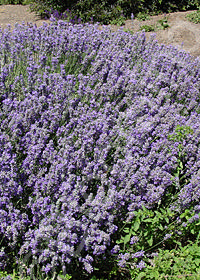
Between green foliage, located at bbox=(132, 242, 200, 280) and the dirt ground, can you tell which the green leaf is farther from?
the dirt ground

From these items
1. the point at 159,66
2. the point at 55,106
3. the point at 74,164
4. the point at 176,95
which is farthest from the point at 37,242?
the point at 159,66

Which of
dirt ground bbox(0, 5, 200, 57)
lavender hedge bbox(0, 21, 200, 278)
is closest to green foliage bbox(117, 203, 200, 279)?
lavender hedge bbox(0, 21, 200, 278)

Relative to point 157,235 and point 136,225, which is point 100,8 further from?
point 136,225

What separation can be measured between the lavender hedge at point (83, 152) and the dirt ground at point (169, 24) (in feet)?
8.21

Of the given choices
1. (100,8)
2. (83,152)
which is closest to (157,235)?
(83,152)

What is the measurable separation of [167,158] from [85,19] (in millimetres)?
5521

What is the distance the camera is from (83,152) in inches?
108

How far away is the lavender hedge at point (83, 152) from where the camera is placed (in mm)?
2352

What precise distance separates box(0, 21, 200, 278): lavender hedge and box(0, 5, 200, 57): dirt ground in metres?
2.50

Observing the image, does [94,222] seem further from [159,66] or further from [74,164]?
[159,66]

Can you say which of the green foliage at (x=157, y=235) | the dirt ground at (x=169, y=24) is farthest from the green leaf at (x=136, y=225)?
the dirt ground at (x=169, y=24)

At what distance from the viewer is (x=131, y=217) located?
2.56 m

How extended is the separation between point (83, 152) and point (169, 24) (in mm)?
5992

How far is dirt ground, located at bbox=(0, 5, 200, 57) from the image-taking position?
7.06 metres
